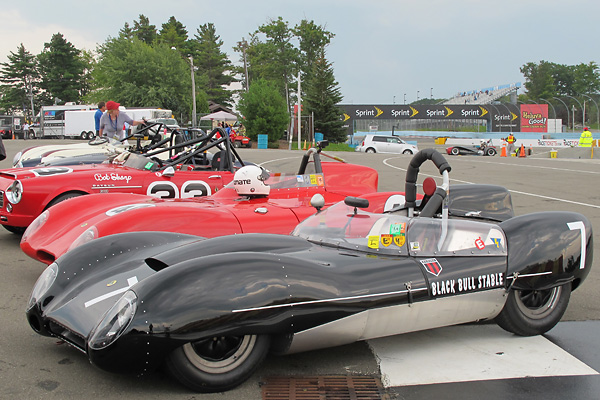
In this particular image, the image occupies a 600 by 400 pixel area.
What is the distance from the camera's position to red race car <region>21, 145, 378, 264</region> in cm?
551

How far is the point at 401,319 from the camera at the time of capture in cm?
369

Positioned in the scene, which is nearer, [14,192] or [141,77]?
[14,192]

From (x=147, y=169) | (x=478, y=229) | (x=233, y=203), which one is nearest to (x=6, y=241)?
(x=147, y=169)

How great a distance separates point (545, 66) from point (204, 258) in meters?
140

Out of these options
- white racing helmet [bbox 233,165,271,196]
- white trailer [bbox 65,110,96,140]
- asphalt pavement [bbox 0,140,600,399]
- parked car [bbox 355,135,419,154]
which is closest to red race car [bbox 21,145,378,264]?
white racing helmet [bbox 233,165,271,196]

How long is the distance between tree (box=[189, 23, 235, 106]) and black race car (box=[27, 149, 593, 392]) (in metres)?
98.3

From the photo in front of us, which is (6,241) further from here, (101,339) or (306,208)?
(101,339)

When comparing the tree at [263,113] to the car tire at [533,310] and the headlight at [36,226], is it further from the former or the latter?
the car tire at [533,310]

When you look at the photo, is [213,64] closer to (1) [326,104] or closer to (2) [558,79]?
(1) [326,104]

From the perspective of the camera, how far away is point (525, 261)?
162 inches

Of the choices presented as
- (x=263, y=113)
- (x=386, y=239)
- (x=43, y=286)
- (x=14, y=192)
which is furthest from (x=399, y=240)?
(x=263, y=113)

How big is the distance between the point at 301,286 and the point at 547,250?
1923mm

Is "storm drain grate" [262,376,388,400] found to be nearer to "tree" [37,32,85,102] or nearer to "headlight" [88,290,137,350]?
"headlight" [88,290,137,350]

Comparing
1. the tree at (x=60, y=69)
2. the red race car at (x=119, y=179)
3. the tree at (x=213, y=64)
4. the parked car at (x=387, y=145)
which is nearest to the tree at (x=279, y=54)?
the tree at (x=213, y=64)
